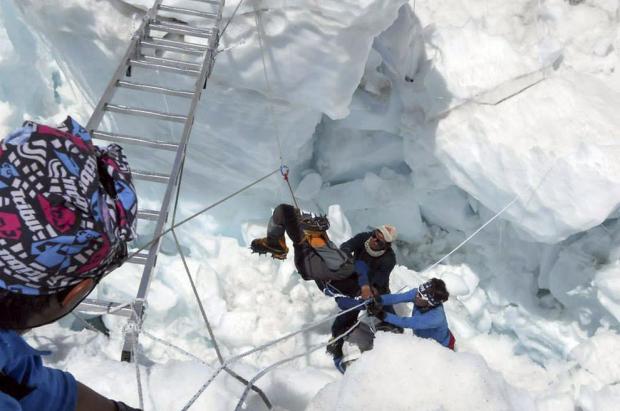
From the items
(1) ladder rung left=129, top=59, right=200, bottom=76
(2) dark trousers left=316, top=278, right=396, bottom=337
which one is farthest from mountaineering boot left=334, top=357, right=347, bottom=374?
(1) ladder rung left=129, top=59, right=200, bottom=76

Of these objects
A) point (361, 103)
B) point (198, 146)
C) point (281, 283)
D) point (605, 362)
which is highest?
point (198, 146)

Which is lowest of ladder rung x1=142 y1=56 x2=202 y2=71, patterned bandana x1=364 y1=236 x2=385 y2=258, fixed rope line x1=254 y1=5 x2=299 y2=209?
patterned bandana x1=364 y1=236 x2=385 y2=258

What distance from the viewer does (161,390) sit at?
5.06 feet

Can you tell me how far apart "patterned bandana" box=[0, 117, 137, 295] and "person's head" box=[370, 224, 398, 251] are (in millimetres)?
2309

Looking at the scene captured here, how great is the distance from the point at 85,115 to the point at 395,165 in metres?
2.48

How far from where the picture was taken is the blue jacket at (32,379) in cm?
82

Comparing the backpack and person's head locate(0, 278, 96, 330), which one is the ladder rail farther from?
the backpack

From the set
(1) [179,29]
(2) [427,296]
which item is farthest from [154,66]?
(2) [427,296]

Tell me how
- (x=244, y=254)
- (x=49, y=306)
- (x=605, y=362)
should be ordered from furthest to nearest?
(x=244, y=254), (x=605, y=362), (x=49, y=306)

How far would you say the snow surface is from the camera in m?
2.99

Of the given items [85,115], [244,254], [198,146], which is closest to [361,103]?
[198,146]

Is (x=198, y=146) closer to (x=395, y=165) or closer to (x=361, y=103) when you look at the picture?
(x=361, y=103)

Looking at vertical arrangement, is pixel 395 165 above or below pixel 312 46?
below

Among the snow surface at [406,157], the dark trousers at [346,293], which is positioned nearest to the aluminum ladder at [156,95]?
the snow surface at [406,157]
